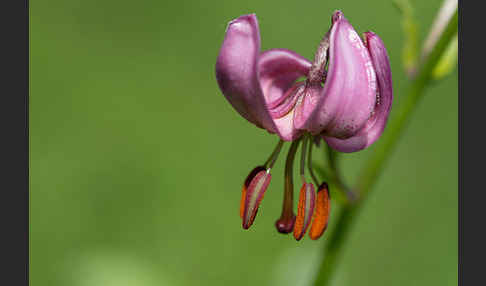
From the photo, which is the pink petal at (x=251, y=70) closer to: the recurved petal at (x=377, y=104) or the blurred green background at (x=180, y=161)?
the recurved petal at (x=377, y=104)

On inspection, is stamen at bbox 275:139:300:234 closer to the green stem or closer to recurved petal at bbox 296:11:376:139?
recurved petal at bbox 296:11:376:139

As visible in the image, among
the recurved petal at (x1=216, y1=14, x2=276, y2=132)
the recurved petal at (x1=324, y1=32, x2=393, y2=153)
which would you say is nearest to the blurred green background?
the recurved petal at (x1=324, y1=32, x2=393, y2=153)

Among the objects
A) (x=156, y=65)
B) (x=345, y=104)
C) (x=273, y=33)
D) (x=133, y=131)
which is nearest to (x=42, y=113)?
(x=133, y=131)

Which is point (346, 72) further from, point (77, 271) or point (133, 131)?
point (133, 131)

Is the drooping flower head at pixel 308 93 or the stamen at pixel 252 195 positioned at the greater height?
the drooping flower head at pixel 308 93

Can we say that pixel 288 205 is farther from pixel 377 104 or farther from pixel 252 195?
pixel 377 104

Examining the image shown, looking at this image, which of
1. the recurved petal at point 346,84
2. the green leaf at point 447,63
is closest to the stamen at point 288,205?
the recurved petal at point 346,84
